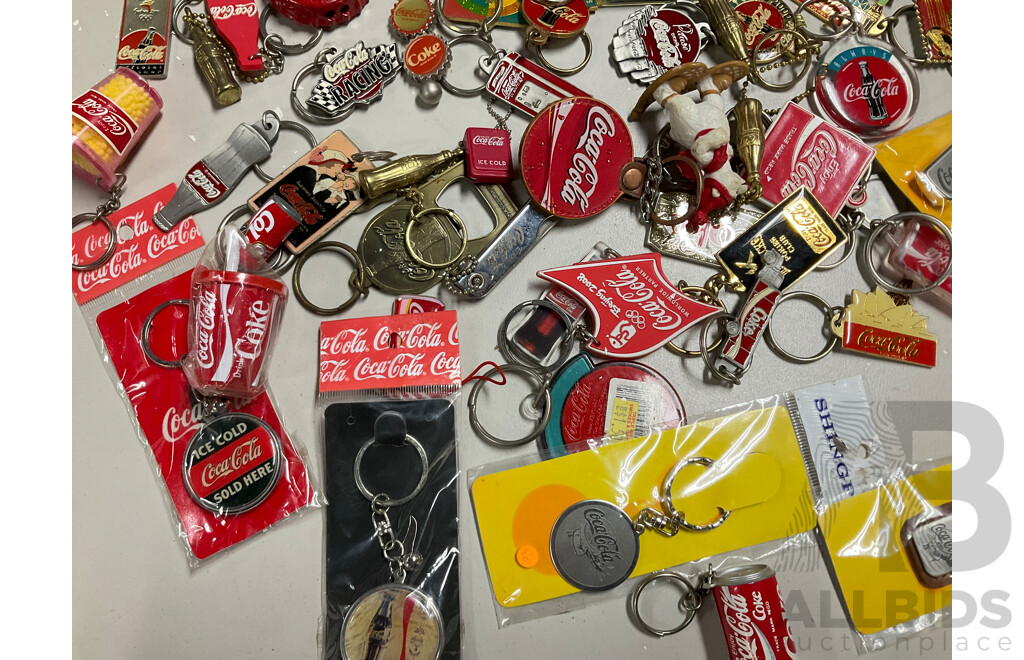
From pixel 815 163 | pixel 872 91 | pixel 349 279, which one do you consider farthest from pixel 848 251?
pixel 349 279

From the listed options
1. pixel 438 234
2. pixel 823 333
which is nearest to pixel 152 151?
pixel 438 234

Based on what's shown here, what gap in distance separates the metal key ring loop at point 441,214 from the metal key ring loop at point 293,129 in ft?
1.31

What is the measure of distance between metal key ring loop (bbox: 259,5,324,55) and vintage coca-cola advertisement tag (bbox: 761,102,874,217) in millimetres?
1444

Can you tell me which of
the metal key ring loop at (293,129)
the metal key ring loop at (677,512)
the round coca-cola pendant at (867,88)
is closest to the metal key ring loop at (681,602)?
the metal key ring loop at (677,512)

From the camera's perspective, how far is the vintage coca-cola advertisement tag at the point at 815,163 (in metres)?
1.92

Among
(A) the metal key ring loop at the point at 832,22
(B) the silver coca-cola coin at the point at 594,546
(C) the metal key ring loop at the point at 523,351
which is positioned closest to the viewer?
(B) the silver coca-cola coin at the point at 594,546

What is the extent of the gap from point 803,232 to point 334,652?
5.85ft

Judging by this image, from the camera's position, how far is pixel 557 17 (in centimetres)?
195

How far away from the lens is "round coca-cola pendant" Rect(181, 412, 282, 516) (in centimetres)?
171

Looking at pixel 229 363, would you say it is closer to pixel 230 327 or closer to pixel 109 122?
pixel 230 327

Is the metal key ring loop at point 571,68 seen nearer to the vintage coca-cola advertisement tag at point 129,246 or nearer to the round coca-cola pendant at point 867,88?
the round coca-cola pendant at point 867,88

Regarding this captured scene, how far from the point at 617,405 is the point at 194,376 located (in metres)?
1.16

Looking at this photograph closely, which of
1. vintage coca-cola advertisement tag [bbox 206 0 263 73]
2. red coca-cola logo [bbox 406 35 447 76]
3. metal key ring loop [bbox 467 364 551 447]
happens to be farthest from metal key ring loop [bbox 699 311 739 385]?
vintage coca-cola advertisement tag [bbox 206 0 263 73]

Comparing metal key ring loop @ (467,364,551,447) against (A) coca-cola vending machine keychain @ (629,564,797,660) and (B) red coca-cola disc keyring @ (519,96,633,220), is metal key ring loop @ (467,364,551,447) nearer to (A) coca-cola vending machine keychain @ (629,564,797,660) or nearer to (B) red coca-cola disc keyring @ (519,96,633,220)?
(B) red coca-cola disc keyring @ (519,96,633,220)
